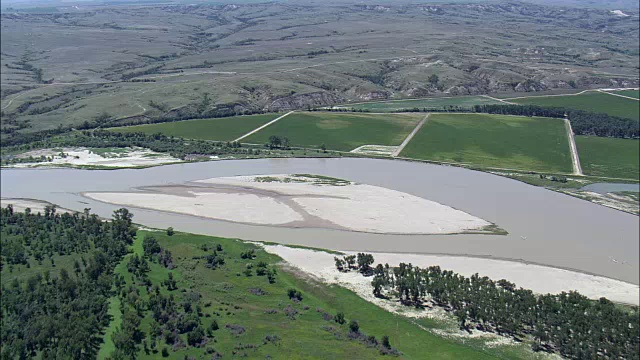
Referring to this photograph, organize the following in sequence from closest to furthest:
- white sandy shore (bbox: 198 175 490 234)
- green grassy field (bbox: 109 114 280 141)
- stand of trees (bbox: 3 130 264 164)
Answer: white sandy shore (bbox: 198 175 490 234), stand of trees (bbox: 3 130 264 164), green grassy field (bbox: 109 114 280 141)

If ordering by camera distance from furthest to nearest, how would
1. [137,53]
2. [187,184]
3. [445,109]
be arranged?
[137,53], [445,109], [187,184]

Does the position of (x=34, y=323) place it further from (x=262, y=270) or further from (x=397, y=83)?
(x=397, y=83)

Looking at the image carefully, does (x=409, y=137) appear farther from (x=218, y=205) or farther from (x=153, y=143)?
(x=218, y=205)

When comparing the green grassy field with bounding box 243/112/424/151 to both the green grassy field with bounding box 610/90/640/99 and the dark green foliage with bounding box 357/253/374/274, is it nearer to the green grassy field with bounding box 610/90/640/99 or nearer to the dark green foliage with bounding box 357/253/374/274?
the dark green foliage with bounding box 357/253/374/274

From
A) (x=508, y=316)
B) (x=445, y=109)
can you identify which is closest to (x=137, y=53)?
(x=445, y=109)

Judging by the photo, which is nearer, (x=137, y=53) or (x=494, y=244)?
(x=494, y=244)

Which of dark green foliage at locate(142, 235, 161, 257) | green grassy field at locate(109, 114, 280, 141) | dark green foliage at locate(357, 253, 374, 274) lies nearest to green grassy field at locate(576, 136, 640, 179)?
dark green foliage at locate(357, 253, 374, 274)

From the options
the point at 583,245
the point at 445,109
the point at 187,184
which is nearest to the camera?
the point at 583,245
